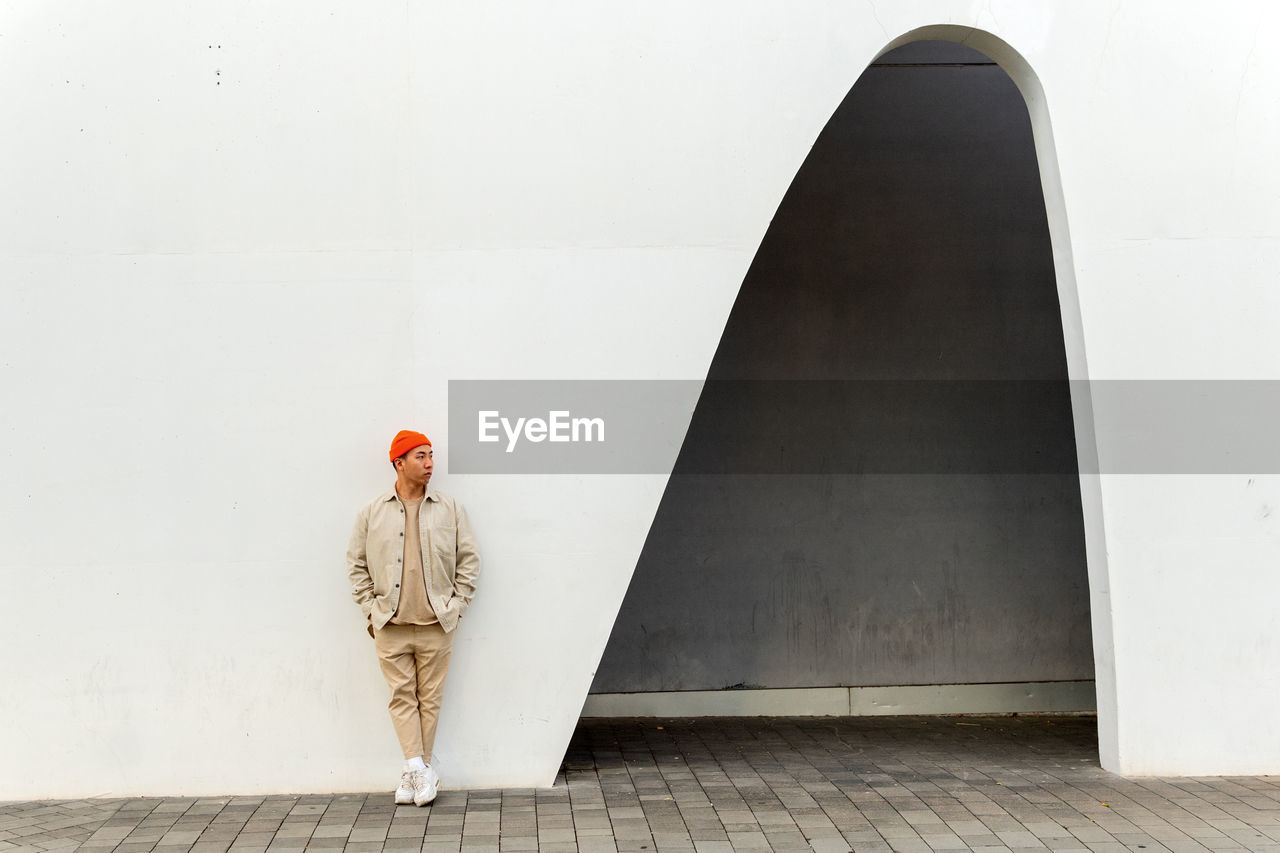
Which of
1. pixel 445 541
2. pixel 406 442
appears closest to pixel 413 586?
pixel 445 541

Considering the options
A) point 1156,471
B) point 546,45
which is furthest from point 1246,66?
point 546,45

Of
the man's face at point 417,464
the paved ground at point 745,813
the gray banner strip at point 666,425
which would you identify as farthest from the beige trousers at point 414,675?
the gray banner strip at point 666,425

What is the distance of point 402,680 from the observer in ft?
18.9

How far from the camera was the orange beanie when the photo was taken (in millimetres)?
5602

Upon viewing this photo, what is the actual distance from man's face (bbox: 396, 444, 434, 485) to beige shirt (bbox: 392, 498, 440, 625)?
0.25 meters

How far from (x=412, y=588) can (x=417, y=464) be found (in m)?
0.61

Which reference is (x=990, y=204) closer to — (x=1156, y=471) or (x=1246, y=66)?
(x=1246, y=66)

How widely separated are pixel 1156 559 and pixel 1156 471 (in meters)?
0.46

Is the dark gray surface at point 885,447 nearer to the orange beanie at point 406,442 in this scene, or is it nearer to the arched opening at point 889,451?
the arched opening at point 889,451

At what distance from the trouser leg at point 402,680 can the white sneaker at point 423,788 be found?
12cm

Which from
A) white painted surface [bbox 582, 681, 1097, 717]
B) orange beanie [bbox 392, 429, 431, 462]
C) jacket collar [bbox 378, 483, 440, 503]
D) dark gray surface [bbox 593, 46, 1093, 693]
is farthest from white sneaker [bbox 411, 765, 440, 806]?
dark gray surface [bbox 593, 46, 1093, 693]

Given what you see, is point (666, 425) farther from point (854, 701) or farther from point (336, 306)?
point (854, 701)

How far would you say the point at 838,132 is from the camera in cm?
841

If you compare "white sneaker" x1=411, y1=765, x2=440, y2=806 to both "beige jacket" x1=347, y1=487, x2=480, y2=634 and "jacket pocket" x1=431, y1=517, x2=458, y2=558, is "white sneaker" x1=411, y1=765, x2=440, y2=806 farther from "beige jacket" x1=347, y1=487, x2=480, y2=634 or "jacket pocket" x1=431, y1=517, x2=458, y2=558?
"jacket pocket" x1=431, y1=517, x2=458, y2=558
